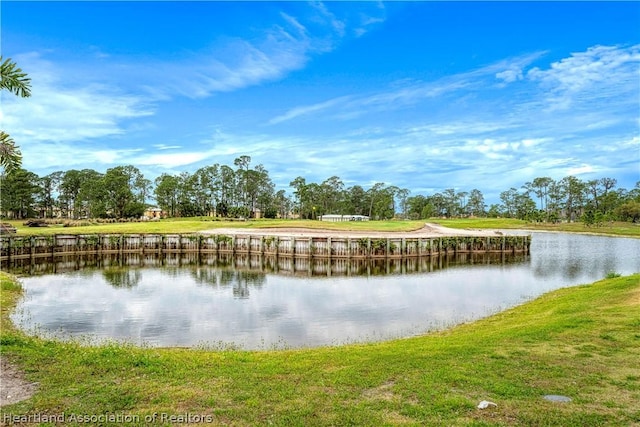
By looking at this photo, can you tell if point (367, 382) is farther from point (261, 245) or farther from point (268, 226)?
point (268, 226)

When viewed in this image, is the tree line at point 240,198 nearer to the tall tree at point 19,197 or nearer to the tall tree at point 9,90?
the tall tree at point 19,197

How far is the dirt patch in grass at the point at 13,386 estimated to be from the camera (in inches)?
252

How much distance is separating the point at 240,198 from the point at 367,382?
336 ft

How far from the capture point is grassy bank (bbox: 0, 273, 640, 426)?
19.8 feet

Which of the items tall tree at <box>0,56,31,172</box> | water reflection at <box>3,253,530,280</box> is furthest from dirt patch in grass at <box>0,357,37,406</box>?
water reflection at <box>3,253,530,280</box>

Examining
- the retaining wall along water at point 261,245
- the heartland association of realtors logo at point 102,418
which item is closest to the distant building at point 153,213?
the retaining wall along water at point 261,245

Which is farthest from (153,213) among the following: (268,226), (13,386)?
(13,386)

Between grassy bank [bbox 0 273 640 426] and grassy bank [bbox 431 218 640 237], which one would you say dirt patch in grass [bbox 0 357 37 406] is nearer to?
grassy bank [bbox 0 273 640 426]

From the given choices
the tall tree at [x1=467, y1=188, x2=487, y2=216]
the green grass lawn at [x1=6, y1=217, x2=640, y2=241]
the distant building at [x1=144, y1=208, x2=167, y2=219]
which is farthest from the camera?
the tall tree at [x1=467, y1=188, x2=487, y2=216]

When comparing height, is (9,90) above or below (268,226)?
above

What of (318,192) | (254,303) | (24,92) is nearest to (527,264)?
(254,303)

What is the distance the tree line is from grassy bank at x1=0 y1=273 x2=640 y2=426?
258 feet

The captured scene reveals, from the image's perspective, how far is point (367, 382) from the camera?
7371 millimetres

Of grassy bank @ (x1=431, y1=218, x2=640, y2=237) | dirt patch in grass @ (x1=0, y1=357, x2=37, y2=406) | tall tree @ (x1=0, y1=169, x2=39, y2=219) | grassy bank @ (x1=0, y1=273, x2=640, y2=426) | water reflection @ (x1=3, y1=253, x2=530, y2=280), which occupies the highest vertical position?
tall tree @ (x1=0, y1=169, x2=39, y2=219)
